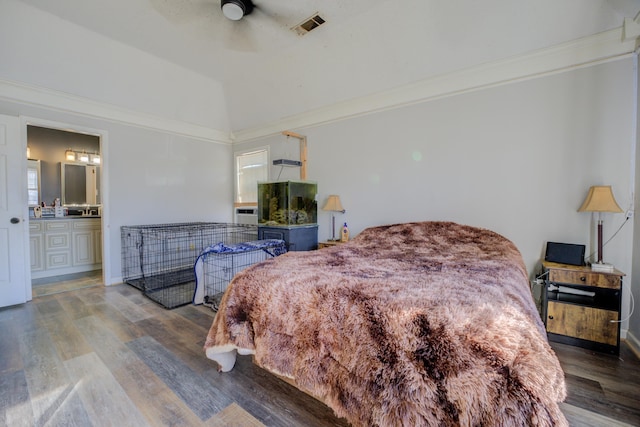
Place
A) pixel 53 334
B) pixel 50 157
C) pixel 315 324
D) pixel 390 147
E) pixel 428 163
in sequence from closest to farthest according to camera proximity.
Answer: pixel 315 324, pixel 53 334, pixel 428 163, pixel 390 147, pixel 50 157

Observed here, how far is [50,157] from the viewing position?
16.2ft

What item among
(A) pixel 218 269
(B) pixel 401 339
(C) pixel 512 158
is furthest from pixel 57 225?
(C) pixel 512 158

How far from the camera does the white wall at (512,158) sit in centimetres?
231

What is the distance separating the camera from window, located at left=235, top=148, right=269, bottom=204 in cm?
494

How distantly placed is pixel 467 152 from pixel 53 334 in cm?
442

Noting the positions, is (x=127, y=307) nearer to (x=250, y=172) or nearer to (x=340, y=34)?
(x=250, y=172)

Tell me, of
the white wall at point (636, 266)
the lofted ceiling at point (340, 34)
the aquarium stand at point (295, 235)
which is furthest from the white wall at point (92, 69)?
the white wall at point (636, 266)

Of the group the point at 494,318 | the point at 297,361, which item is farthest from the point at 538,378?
the point at 297,361

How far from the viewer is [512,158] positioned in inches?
107

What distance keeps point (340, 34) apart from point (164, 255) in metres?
4.11

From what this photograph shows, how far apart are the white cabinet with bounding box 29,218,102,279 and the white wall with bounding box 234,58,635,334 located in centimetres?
457

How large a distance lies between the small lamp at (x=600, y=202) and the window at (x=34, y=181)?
7.72 metres

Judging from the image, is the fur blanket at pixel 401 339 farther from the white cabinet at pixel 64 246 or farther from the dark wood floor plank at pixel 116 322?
the white cabinet at pixel 64 246

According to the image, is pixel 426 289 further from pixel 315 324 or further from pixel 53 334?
pixel 53 334
